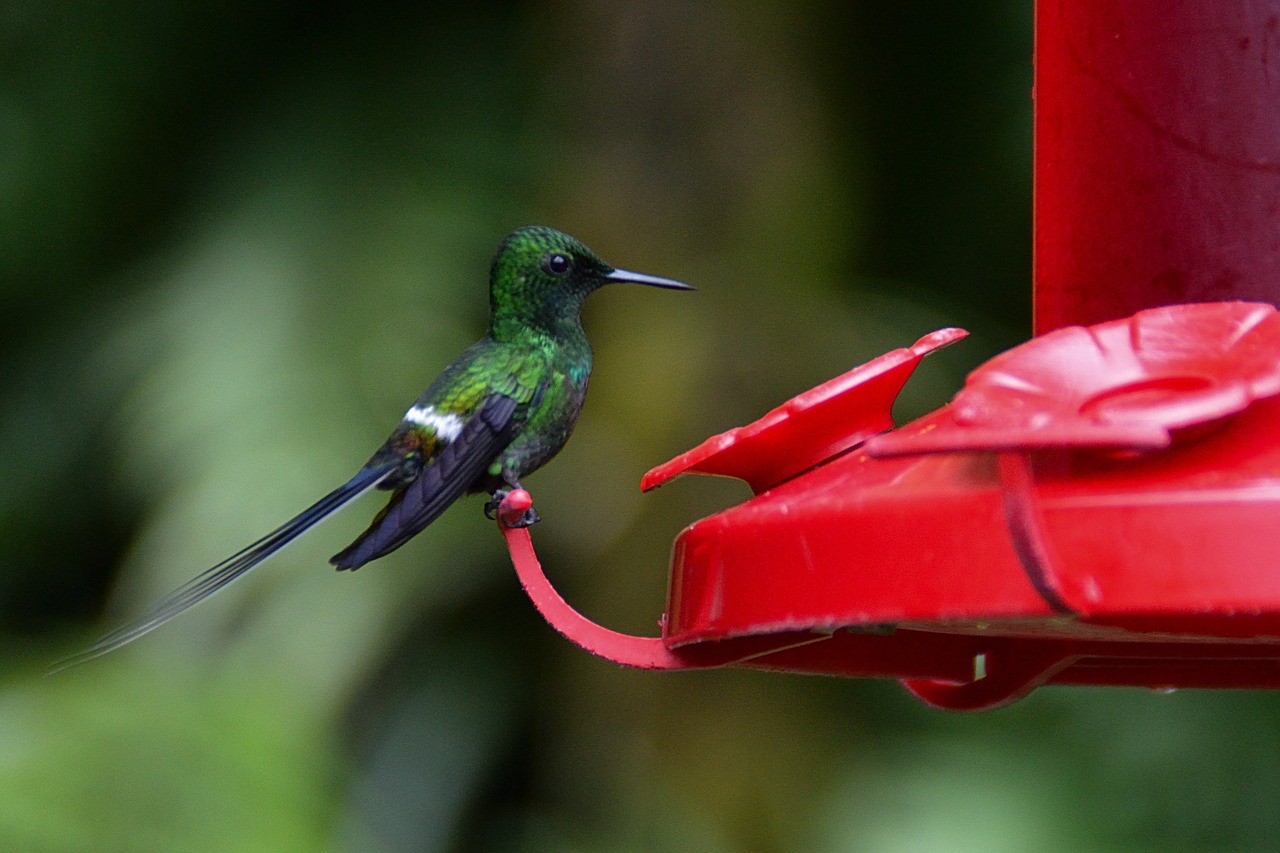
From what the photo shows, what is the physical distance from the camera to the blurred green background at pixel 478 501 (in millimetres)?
3756

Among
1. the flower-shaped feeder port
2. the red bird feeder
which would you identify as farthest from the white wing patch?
the flower-shaped feeder port

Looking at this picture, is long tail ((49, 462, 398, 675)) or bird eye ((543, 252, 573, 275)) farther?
bird eye ((543, 252, 573, 275))

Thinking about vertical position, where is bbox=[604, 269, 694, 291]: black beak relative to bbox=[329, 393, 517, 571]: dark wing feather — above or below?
above

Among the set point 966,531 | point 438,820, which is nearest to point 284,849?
point 438,820

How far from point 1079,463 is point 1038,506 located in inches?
2.7

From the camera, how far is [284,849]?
3400 mm

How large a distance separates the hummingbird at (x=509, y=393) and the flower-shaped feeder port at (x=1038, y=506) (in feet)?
3.75

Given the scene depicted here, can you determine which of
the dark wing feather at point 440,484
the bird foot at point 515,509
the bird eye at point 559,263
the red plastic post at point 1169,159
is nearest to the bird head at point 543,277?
the bird eye at point 559,263

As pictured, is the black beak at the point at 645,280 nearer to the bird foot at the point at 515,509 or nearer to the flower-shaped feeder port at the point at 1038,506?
the bird foot at the point at 515,509

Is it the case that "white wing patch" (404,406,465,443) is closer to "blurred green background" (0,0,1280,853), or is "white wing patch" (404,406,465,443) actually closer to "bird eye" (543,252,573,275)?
"bird eye" (543,252,573,275)

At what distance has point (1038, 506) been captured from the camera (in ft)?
3.17

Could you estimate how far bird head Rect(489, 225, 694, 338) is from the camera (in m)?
2.57

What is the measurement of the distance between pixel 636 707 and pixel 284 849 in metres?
0.96

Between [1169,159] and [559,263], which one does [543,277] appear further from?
[1169,159]
